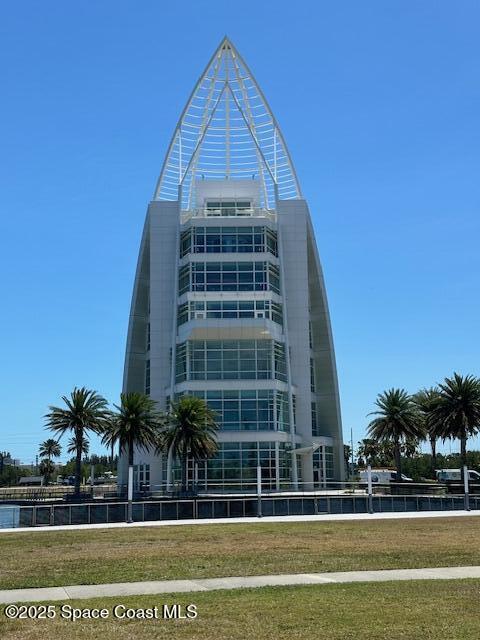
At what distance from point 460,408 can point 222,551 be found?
5189cm

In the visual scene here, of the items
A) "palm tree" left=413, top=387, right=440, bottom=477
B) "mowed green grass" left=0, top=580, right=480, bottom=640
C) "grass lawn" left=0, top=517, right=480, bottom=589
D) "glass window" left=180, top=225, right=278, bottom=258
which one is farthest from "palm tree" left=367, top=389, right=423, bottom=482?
"mowed green grass" left=0, top=580, right=480, bottom=640

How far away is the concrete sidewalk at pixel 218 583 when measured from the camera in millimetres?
12414

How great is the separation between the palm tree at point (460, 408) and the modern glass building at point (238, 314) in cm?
1166

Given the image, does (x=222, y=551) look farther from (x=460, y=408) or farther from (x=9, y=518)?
(x=460, y=408)

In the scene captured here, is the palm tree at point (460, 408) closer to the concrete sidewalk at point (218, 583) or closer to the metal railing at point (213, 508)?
the metal railing at point (213, 508)

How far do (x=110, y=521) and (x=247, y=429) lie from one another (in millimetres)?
32925

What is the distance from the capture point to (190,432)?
5934 cm

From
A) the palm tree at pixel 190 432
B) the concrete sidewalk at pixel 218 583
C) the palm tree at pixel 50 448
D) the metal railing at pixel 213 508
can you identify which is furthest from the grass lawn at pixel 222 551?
the palm tree at pixel 50 448

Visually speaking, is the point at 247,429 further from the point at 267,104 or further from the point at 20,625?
the point at 20,625

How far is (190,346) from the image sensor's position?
71125mm

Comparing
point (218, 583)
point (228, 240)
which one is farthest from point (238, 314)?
point (218, 583)

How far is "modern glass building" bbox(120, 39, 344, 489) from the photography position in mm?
69000

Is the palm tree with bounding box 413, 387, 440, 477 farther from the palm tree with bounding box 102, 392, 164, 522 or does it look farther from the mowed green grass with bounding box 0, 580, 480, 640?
the mowed green grass with bounding box 0, 580, 480, 640

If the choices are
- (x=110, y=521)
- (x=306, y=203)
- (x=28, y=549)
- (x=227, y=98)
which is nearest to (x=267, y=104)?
(x=227, y=98)
